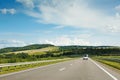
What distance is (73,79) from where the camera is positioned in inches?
593

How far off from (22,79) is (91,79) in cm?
389

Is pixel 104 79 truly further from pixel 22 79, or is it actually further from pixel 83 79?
pixel 22 79

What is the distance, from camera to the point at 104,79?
606 inches

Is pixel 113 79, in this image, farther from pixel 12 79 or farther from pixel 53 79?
pixel 12 79

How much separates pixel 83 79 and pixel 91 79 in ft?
1.65

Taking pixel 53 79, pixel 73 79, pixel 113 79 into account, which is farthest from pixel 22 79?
pixel 113 79

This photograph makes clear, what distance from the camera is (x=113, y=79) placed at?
50.5 feet

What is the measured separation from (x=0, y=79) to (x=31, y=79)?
6.01ft

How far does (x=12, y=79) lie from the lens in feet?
50.6

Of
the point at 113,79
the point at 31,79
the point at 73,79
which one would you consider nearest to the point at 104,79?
the point at 113,79

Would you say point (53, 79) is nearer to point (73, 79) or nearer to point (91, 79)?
point (73, 79)

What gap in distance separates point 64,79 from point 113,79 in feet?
9.21

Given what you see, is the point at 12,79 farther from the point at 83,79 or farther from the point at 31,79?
the point at 83,79

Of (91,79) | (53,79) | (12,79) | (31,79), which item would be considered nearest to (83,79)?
(91,79)
